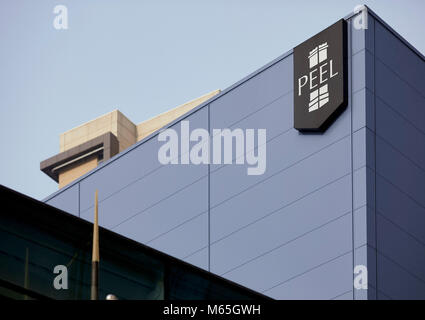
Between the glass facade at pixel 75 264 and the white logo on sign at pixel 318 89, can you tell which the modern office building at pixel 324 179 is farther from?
the glass facade at pixel 75 264

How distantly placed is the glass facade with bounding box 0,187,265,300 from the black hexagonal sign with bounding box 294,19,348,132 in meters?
18.2

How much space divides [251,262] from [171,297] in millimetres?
20539

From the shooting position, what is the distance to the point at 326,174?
40.0 meters

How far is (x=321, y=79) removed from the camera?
40.6 m

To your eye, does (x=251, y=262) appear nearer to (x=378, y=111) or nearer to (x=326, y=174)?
(x=326, y=174)

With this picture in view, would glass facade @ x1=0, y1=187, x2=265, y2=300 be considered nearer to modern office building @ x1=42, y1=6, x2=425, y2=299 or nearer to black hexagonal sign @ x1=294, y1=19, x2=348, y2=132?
modern office building @ x1=42, y1=6, x2=425, y2=299

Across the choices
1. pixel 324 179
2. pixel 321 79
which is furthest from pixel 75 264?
pixel 321 79

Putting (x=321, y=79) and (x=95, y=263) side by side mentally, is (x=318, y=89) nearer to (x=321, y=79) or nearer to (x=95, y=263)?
(x=321, y=79)

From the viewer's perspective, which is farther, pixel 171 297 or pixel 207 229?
pixel 207 229

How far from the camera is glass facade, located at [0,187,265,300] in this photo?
19688mm

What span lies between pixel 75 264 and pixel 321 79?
2166 cm
